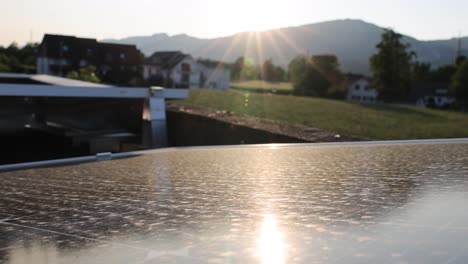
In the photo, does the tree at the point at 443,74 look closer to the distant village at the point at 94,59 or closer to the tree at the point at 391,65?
the tree at the point at 391,65

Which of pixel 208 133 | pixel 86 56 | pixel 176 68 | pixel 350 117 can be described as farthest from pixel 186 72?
pixel 208 133

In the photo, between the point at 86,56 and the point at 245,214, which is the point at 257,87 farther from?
the point at 245,214

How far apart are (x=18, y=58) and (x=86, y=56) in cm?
2003

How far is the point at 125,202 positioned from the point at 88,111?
1632 centimetres

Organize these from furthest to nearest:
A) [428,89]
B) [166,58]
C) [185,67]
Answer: [428,89], [185,67], [166,58]

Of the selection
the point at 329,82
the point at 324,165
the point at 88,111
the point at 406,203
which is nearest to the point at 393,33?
the point at 329,82

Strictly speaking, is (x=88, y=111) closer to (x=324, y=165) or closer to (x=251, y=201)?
(x=324, y=165)

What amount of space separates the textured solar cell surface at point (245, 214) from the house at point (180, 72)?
33873 millimetres

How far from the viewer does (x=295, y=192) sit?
14.7 ft

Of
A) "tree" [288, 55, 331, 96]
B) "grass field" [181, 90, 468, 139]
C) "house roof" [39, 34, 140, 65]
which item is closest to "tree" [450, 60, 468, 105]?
"tree" [288, 55, 331, 96]

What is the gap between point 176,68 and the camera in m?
50.4

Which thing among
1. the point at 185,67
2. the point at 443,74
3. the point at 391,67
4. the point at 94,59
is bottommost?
the point at 94,59

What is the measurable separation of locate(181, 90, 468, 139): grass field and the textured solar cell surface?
9.11 metres

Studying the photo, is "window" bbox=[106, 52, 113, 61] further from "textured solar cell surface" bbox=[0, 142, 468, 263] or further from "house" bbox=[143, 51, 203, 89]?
"textured solar cell surface" bbox=[0, 142, 468, 263]
